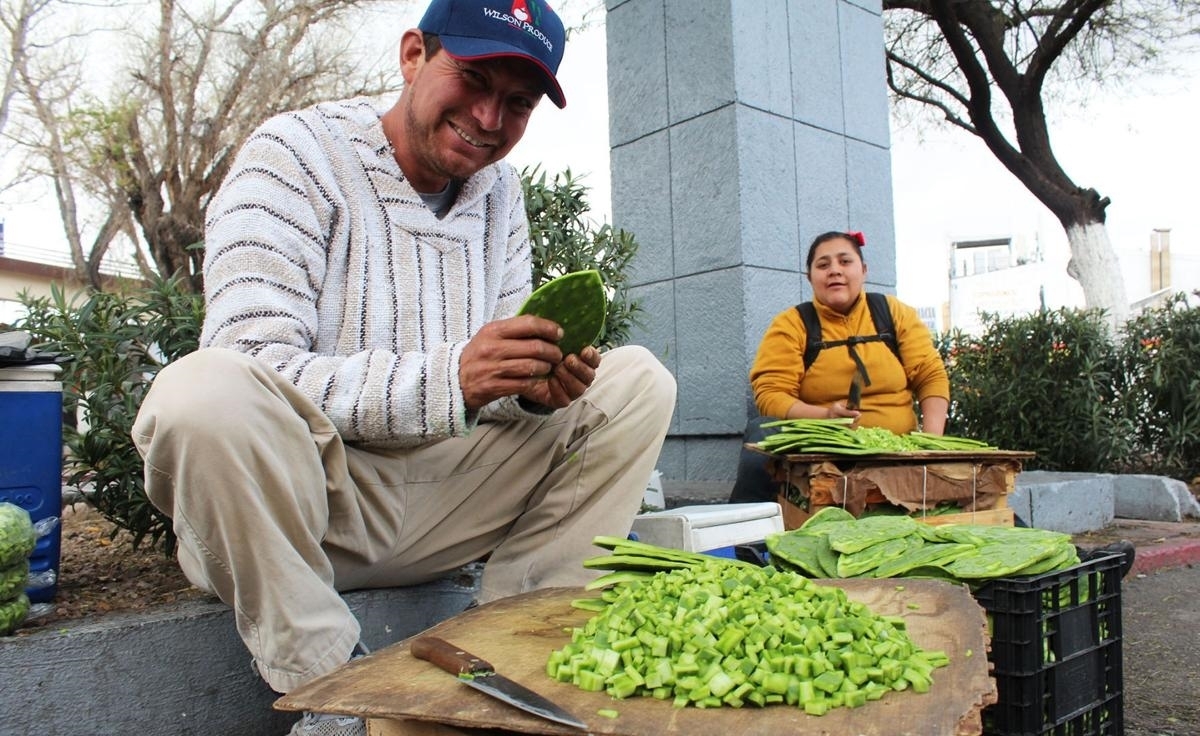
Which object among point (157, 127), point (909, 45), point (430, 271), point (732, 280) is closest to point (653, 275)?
point (732, 280)

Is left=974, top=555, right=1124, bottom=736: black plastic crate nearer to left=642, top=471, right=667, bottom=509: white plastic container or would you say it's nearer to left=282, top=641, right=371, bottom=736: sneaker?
left=282, top=641, right=371, bottom=736: sneaker

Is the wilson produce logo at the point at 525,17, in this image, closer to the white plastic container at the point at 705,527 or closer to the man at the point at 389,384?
the man at the point at 389,384

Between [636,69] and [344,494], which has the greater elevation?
[636,69]

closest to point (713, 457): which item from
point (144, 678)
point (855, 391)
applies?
point (855, 391)

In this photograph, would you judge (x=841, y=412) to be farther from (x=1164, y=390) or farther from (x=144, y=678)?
(x=1164, y=390)

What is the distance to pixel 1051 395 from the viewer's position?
662 centimetres

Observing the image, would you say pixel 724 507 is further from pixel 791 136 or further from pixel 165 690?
pixel 791 136

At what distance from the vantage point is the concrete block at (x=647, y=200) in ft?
18.1

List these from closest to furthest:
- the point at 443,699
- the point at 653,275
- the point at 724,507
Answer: the point at 443,699, the point at 724,507, the point at 653,275

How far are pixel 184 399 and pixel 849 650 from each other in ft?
4.28

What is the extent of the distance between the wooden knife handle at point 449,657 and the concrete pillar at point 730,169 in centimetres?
357

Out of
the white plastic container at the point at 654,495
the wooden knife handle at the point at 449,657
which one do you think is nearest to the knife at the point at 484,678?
the wooden knife handle at the point at 449,657

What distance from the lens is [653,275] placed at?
18.3 feet

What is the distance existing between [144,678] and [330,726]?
0.72 metres
